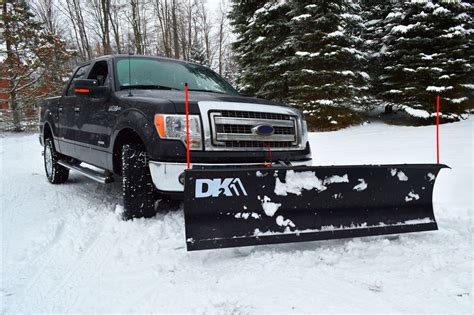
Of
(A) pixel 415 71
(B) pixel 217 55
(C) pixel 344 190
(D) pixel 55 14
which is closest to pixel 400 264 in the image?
(C) pixel 344 190

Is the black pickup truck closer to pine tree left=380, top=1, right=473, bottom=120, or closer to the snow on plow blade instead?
the snow on plow blade

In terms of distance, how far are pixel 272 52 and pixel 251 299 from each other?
1355 centimetres

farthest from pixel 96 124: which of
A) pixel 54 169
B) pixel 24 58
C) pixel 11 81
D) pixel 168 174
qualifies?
pixel 24 58

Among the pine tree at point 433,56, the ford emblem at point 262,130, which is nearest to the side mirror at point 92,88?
the ford emblem at point 262,130

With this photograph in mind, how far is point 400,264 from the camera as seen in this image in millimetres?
2537

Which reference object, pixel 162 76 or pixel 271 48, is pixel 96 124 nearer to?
pixel 162 76

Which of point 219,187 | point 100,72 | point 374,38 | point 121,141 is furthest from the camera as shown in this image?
point 374,38

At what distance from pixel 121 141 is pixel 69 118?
5.59 feet

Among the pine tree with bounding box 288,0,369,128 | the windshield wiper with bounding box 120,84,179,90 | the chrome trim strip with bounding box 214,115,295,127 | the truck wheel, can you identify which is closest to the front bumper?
the truck wheel

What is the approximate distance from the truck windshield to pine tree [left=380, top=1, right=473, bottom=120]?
33.0ft

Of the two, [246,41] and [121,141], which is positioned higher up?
[246,41]

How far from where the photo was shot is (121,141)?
145 inches

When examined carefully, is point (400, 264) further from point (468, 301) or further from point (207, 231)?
point (207, 231)

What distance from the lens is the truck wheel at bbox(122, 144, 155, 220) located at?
3203 millimetres
